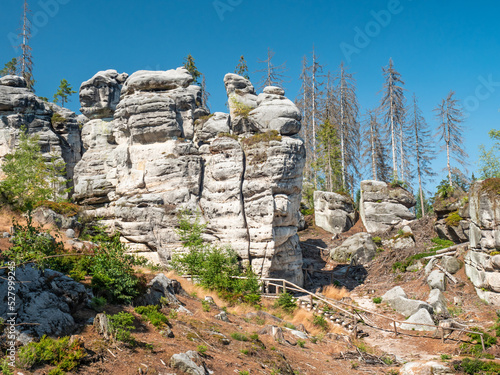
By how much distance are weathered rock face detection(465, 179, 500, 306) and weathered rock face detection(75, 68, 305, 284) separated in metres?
9.20

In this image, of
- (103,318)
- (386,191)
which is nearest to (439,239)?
(386,191)

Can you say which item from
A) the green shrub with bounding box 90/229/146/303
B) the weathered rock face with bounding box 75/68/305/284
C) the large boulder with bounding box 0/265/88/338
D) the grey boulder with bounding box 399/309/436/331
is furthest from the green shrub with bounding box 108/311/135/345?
the weathered rock face with bounding box 75/68/305/284

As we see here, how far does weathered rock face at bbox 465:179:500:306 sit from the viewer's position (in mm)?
18219

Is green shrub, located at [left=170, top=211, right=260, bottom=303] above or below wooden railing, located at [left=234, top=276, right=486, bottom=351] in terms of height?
above

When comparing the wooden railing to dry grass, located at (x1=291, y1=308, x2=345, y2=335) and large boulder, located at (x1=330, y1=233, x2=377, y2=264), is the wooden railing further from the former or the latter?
large boulder, located at (x1=330, y1=233, x2=377, y2=264)

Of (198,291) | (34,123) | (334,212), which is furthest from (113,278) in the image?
(34,123)

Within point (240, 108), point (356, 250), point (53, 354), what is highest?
point (240, 108)

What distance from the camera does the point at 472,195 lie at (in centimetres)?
1978

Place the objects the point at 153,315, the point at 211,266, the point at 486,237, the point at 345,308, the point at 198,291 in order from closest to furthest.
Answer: the point at 153,315 < the point at 198,291 < the point at 486,237 < the point at 211,266 < the point at 345,308

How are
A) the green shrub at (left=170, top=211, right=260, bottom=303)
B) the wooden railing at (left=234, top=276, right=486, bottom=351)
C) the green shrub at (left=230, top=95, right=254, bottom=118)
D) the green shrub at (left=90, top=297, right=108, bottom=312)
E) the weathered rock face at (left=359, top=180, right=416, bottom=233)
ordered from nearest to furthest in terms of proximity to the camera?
1. the green shrub at (left=90, top=297, right=108, bottom=312)
2. the wooden railing at (left=234, top=276, right=486, bottom=351)
3. the green shrub at (left=170, top=211, right=260, bottom=303)
4. the green shrub at (left=230, top=95, right=254, bottom=118)
5. the weathered rock face at (left=359, top=180, right=416, bottom=233)

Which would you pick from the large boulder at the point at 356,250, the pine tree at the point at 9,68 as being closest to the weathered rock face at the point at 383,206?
the large boulder at the point at 356,250

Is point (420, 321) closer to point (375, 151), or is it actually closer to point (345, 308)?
point (345, 308)

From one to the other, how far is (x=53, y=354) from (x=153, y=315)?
361 centimetres

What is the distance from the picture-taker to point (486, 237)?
18594 millimetres
